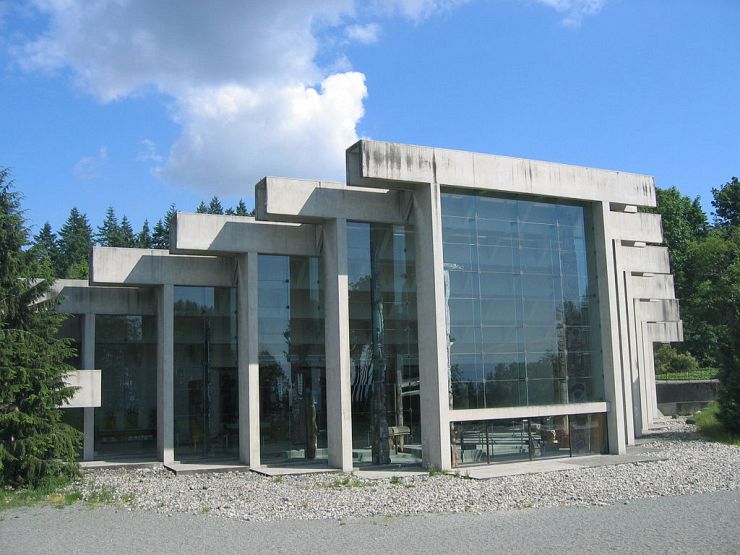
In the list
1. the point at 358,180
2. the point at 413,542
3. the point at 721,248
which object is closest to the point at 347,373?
the point at 358,180

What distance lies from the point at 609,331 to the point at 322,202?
10.5 metres

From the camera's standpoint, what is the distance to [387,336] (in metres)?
24.5

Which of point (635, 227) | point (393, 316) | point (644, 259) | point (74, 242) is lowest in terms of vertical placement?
point (393, 316)

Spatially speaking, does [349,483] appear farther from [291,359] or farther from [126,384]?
[126,384]

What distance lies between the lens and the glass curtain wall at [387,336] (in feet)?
79.2

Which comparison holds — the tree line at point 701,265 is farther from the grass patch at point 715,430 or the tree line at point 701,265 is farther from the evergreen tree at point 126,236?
the evergreen tree at point 126,236

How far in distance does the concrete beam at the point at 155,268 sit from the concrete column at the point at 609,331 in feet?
42.7

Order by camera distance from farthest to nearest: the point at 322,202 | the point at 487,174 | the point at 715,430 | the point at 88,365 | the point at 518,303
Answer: the point at 715,430 → the point at 88,365 → the point at 518,303 → the point at 487,174 → the point at 322,202

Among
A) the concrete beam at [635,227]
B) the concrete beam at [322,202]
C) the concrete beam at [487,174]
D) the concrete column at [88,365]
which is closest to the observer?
the concrete beam at [487,174]

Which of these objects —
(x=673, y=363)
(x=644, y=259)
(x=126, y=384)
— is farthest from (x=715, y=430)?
(x=673, y=363)

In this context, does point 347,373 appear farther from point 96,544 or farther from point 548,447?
point 96,544

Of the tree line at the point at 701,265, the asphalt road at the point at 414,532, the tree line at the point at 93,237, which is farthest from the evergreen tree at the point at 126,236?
the asphalt road at the point at 414,532

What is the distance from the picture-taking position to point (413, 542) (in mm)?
13070

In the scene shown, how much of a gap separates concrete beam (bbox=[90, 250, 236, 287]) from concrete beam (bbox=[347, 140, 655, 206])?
7836 mm
